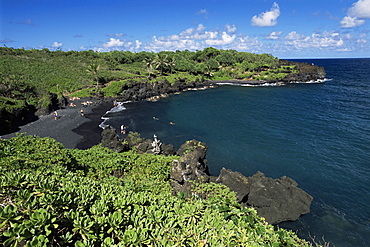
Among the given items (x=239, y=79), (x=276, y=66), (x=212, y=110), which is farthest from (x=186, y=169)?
(x=276, y=66)

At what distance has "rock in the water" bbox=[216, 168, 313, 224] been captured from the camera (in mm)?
21500

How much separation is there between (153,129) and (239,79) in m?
89.2

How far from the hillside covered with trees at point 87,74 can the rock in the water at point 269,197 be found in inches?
1762

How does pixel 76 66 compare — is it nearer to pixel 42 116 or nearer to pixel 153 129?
pixel 42 116

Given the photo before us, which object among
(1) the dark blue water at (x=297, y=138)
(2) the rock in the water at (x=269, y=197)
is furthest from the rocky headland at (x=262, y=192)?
(1) the dark blue water at (x=297, y=138)

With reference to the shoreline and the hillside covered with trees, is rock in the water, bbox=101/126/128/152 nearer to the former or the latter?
the shoreline

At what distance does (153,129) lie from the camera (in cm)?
4794

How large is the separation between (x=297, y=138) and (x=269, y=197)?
2515cm

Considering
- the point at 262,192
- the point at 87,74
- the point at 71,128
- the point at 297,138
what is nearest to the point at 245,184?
the point at 262,192

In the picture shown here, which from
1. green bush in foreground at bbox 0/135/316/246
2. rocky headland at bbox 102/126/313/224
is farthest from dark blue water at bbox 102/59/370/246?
green bush in foreground at bbox 0/135/316/246

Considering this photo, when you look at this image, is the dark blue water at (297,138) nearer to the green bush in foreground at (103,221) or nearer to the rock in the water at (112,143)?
the rock in the water at (112,143)

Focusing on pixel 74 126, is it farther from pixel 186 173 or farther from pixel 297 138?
pixel 297 138

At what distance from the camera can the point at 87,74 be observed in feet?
300

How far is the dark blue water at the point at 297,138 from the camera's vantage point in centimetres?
2294
